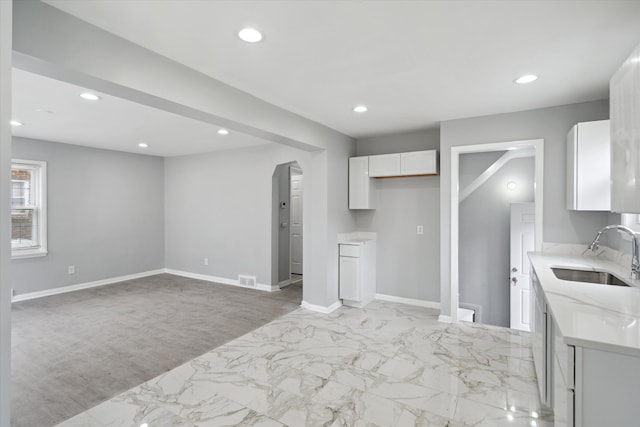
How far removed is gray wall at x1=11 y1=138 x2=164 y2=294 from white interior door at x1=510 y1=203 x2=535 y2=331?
6.65 meters

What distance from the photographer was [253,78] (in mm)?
2730

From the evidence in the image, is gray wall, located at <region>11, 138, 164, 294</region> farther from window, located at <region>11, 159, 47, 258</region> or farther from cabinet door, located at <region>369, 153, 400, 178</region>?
cabinet door, located at <region>369, 153, 400, 178</region>

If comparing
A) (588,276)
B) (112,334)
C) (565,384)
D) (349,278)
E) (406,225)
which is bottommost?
(112,334)

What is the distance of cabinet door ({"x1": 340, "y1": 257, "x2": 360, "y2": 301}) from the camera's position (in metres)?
4.58

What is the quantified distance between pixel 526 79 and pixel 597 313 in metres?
2.05

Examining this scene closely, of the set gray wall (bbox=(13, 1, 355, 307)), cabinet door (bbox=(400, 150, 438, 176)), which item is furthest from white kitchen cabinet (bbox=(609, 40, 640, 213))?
gray wall (bbox=(13, 1, 355, 307))

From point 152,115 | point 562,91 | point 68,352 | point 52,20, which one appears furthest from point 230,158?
point 562,91

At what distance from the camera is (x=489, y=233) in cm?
524

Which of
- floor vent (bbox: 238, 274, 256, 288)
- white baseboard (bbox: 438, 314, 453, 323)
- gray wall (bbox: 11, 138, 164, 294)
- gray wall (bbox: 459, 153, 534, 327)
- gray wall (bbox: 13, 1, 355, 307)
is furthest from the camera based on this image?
floor vent (bbox: 238, 274, 256, 288)

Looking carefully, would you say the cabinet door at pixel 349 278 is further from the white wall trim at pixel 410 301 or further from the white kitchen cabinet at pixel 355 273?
the white wall trim at pixel 410 301

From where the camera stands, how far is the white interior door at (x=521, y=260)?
473cm

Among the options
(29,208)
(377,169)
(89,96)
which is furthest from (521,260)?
(29,208)

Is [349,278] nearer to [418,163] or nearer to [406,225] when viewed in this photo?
[406,225]

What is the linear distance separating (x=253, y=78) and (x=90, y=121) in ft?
9.27
